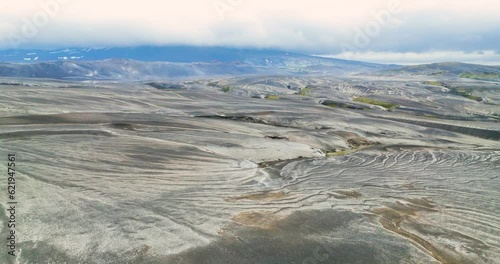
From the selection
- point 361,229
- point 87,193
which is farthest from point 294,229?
point 87,193

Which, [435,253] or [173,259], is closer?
[173,259]

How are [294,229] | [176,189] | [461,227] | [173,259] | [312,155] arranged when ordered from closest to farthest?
[173,259]
[294,229]
[461,227]
[176,189]
[312,155]

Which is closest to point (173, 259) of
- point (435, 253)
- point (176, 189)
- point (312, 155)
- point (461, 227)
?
point (176, 189)

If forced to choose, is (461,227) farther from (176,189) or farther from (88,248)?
(88,248)

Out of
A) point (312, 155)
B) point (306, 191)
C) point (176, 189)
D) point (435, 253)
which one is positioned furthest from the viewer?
point (312, 155)

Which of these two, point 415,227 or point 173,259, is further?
point 415,227

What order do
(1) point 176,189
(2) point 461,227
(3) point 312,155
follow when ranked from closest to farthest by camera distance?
1. (2) point 461,227
2. (1) point 176,189
3. (3) point 312,155

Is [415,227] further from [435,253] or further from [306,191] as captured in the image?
[306,191]
